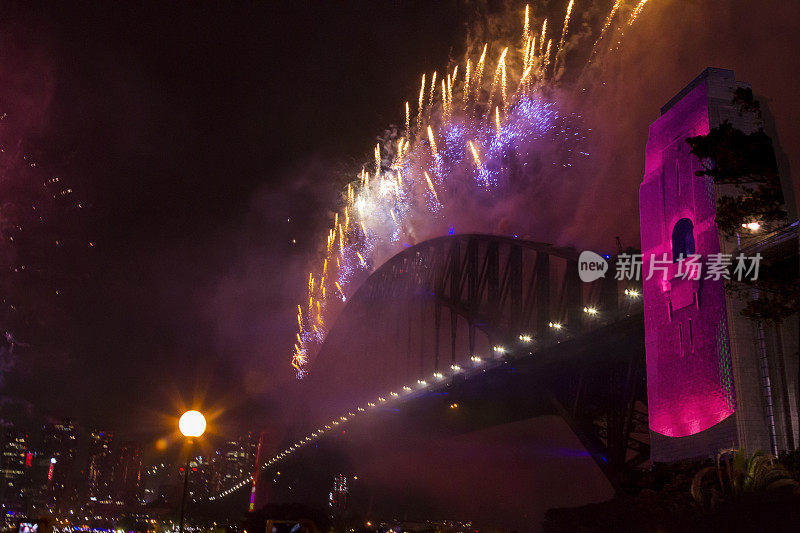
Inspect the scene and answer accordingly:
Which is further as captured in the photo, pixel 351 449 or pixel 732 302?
pixel 351 449

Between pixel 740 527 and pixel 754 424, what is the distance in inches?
236

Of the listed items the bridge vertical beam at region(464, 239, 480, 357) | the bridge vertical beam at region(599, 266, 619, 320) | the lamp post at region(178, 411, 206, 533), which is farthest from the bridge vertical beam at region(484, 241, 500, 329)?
the lamp post at region(178, 411, 206, 533)

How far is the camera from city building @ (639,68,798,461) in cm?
2323

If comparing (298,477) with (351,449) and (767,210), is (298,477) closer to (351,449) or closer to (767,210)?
(351,449)

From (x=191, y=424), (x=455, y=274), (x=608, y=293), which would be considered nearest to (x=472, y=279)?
(x=455, y=274)

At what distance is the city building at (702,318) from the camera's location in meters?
23.2

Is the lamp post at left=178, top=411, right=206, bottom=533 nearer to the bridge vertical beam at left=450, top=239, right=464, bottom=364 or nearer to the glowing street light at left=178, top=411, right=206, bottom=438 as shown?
the glowing street light at left=178, top=411, right=206, bottom=438

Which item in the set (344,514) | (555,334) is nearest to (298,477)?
(344,514)

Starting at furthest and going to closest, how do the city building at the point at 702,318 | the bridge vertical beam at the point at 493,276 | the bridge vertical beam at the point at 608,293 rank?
the bridge vertical beam at the point at 493,276
the bridge vertical beam at the point at 608,293
the city building at the point at 702,318

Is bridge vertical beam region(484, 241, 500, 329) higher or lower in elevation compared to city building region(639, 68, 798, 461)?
higher

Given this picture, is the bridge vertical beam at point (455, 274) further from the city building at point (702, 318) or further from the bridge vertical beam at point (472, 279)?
the city building at point (702, 318)

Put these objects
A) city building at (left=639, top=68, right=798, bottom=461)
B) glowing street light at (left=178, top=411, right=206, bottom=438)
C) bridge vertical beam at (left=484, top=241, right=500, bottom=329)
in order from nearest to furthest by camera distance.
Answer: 1. glowing street light at (left=178, top=411, right=206, bottom=438)
2. city building at (left=639, top=68, right=798, bottom=461)
3. bridge vertical beam at (left=484, top=241, right=500, bottom=329)

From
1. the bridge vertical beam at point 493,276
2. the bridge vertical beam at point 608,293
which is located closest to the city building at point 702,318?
the bridge vertical beam at point 608,293

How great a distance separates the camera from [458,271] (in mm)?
84625
